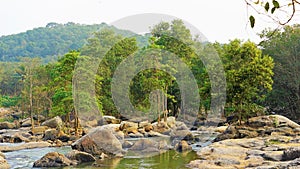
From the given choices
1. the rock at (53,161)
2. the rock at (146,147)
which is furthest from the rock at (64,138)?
the rock at (53,161)

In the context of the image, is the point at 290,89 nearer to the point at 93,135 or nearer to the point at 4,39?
the point at 93,135

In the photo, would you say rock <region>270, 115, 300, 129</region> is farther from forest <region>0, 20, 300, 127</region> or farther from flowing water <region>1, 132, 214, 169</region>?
flowing water <region>1, 132, 214, 169</region>

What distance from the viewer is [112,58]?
38.2m

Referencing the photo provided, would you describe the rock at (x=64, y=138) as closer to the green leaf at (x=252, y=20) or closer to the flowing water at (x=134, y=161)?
the flowing water at (x=134, y=161)

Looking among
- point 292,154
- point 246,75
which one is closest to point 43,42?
Result: point 246,75

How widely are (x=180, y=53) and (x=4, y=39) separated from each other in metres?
98.6

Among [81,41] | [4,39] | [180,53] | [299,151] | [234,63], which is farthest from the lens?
[4,39]

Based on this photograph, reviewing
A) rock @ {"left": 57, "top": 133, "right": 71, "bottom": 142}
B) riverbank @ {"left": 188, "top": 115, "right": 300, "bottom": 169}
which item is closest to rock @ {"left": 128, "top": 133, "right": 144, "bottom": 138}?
rock @ {"left": 57, "top": 133, "right": 71, "bottom": 142}

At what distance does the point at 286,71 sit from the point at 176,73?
10587 mm

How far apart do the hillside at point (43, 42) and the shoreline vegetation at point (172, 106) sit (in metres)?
58.6

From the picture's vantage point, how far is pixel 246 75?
796 inches

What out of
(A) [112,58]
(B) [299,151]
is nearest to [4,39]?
(A) [112,58]

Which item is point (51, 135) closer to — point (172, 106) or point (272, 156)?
point (272, 156)

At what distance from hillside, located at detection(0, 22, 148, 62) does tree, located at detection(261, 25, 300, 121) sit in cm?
7831
